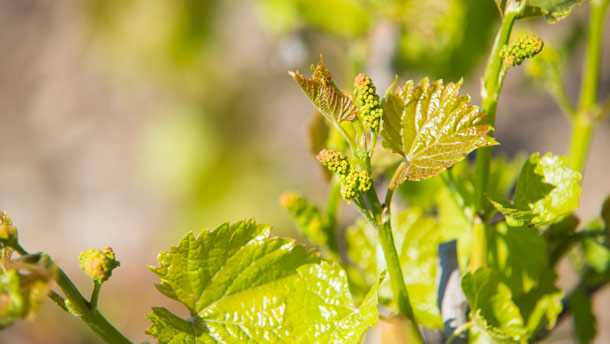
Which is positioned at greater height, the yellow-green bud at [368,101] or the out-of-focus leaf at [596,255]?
the yellow-green bud at [368,101]

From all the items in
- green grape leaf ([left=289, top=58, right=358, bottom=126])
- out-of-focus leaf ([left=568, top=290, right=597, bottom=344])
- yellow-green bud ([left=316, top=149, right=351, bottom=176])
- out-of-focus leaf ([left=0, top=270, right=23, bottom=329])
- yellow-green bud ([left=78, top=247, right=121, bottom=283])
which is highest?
green grape leaf ([left=289, top=58, right=358, bottom=126])

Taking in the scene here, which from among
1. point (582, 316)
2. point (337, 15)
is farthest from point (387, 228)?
point (337, 15)

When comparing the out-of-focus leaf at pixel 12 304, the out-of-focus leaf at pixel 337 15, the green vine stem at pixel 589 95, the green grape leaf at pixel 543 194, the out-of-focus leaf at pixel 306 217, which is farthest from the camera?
the out-of-focus leaf at pixel 337 15

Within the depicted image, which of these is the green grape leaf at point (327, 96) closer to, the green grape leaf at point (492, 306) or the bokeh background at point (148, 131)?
the green grape leaf at point (492, 306)

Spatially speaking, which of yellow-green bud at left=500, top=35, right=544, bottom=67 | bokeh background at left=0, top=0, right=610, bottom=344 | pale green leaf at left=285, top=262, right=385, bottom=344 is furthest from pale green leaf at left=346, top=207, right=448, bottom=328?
bokeh background at left=0, top=0, right=610, bottom=344

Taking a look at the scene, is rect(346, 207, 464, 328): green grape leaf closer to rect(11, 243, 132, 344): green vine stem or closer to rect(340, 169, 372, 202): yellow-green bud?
rect(340, 169, 372, 202): yellow-green bud

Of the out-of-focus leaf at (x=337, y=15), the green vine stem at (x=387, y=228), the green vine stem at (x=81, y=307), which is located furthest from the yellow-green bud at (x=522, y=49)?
the out-of-focus leaf at (x=337, y=15)

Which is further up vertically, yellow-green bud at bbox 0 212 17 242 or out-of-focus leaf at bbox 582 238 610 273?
yellow-green bud at bbox 0 212 17 242

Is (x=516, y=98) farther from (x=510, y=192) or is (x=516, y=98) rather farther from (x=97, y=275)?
(x=97, y=275)
